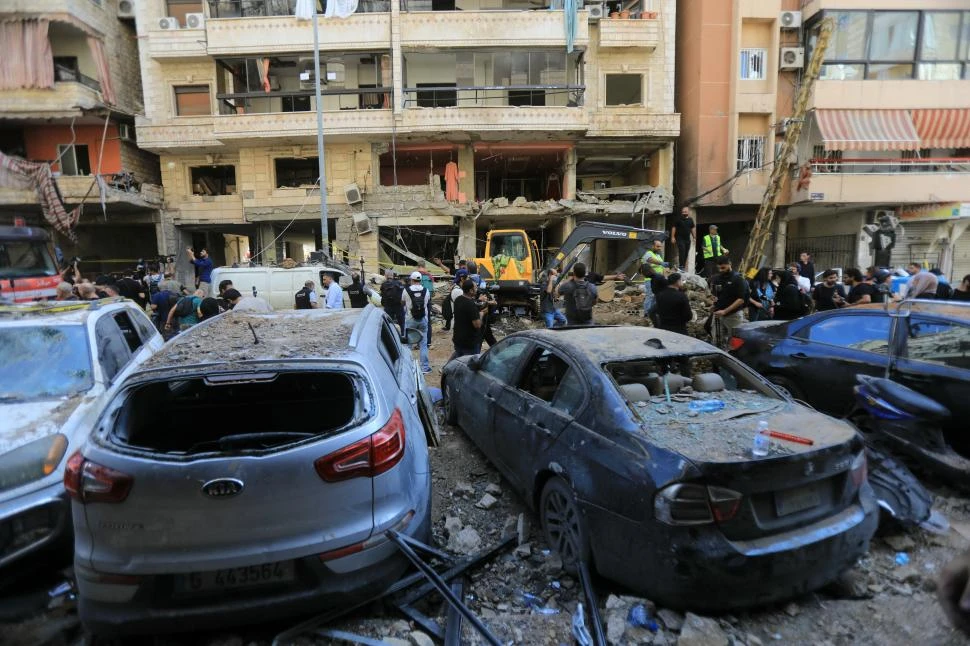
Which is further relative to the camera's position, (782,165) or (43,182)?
(43,182)

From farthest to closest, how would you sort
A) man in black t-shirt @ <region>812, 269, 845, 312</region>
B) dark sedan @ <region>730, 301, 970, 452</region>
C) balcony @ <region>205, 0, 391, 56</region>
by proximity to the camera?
balcony @ <region>205, 0, 391, 56</region> → man in black t-shirt @ <region>812, 269, 845, 312</region> → dark sedan @ <region>730, 301, 970, 452</region>

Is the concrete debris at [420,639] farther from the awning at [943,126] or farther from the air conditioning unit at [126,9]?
the air conditioning unit at [126,9]

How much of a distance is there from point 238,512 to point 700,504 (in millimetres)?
2188

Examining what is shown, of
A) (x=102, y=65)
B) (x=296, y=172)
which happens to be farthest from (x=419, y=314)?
(x=102, y=65)

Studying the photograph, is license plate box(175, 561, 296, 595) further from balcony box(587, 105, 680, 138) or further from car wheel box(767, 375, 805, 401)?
balcony box(587, 105, 680, 138)

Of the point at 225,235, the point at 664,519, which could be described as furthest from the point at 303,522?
the point at 225,235

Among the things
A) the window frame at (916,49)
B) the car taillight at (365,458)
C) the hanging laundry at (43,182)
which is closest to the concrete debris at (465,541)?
the car taillight at (365,458)

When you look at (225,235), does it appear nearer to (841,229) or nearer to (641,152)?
(641,152)

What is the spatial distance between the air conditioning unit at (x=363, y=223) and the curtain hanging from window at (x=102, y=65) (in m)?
11.2

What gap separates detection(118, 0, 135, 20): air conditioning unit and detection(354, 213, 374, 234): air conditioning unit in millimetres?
13737

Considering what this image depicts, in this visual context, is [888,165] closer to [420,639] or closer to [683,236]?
[683,236]

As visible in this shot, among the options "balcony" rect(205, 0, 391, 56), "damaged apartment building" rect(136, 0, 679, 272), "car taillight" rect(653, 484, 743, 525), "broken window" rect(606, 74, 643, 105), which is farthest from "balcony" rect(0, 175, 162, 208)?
"car taillight" rect(653, 484, 743, 525)

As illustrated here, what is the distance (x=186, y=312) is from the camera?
8531mm

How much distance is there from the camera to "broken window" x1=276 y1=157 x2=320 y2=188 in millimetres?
22125
